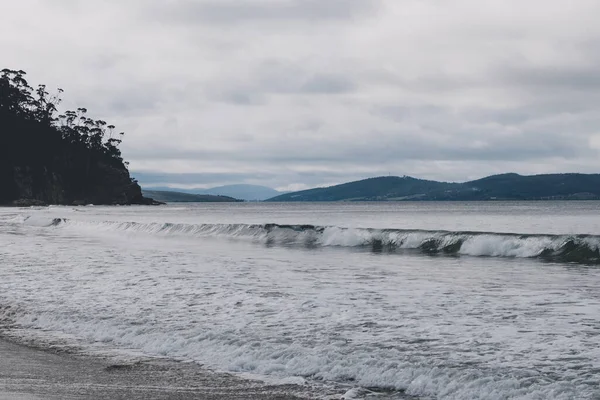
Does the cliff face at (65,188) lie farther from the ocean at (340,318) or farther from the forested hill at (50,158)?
the ocean at (340,318)

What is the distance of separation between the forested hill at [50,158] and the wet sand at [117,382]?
14723 cm

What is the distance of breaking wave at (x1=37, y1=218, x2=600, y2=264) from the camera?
27.7 metres

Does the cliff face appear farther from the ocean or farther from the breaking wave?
the ocean

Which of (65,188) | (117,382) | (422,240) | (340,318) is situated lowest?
(117,382)

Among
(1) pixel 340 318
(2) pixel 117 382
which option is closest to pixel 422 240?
(1) pixel 340 318

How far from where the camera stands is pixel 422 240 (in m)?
34.4

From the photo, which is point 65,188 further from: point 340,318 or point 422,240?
point 340,318

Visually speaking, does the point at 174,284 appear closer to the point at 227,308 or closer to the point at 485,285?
the point at 227,308

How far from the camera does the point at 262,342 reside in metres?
9.96

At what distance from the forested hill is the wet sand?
14723cm

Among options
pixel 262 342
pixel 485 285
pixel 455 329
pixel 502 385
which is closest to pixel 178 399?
pixel 262 342

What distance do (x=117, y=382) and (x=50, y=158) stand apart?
164 metres

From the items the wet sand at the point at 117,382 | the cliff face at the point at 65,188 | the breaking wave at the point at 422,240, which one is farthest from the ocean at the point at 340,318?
the cliff face at the point at 65,188

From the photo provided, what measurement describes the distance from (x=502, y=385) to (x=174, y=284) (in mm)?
10916
